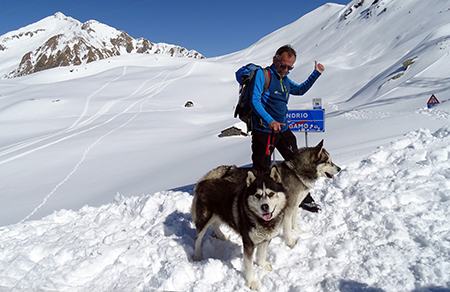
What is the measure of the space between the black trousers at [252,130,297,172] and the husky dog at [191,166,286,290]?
585mm

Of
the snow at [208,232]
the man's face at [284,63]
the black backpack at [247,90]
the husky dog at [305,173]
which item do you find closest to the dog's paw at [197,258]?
the snow at [208,232]

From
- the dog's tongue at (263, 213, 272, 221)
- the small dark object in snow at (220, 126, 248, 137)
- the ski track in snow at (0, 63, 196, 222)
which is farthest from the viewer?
the small dark object in snow at (220, 126, 248, 137)

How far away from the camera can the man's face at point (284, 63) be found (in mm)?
3738

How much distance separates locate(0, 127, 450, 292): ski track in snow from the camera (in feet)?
9.68

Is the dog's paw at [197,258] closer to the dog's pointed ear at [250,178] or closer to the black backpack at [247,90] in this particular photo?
the dog's pointed ear at [250,178]

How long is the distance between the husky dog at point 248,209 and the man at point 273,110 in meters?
0.69

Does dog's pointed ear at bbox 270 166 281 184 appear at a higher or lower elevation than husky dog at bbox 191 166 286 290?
higher

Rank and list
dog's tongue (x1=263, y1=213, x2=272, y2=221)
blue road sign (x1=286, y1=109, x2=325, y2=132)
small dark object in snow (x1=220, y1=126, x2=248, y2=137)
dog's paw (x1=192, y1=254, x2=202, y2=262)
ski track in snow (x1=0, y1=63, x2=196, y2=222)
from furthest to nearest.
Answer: small dark object in snow (x1=220, y1=126, x2=248, y2=137) < ski track in snow (x1=0, y1=63, x2=196, y2=222) < blue road sign (x1=286, y1=109, x2=325, y2=132) < dog's paw (x1=192, y1=254, x2=202, y2=262) < dog's tongue (x1=263, y1=213, x2=272, y2=221)

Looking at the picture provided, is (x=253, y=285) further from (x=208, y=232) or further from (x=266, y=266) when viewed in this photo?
(x=208, y=232)

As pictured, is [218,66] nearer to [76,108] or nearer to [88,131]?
[76,108]

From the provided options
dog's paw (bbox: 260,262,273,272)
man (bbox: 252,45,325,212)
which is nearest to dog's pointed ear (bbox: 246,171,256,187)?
man (bbox: 252,45,325,212)

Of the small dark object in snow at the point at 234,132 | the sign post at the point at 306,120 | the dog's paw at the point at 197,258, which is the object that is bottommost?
the dog's paw at the point at 197,258

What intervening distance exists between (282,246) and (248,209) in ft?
3.05

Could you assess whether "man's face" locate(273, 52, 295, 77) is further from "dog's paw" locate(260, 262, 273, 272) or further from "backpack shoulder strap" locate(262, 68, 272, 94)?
"dog's paw" locate(260, 262, 273, 272)
